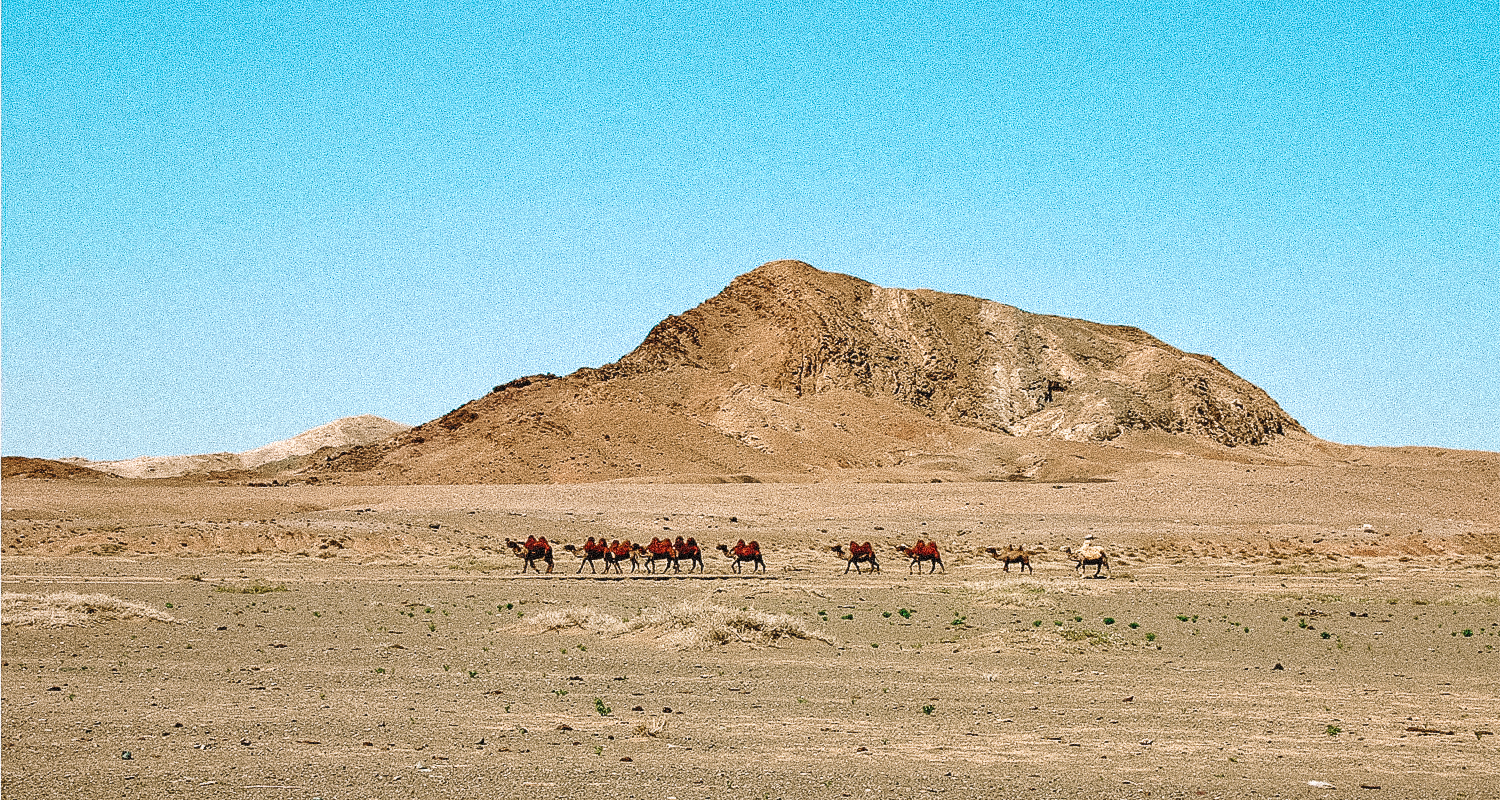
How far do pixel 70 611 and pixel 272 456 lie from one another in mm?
150338

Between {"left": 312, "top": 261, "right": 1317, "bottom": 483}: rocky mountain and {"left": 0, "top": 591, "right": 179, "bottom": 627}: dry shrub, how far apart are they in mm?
58465

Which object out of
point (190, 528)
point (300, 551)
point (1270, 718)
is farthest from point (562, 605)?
point (190, 528)

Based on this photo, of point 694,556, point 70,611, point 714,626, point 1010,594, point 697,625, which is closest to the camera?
point 714,626

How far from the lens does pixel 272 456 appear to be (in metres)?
166

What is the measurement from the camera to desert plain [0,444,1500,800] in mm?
12609

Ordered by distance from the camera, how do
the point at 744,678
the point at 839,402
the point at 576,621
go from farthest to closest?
the point at 839,402
the point at 576,621
the point at 744,678

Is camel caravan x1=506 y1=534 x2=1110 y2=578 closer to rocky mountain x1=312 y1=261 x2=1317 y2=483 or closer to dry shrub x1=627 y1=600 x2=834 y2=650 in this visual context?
dry shrub x1=627 y1=600 x2=834 y2=650

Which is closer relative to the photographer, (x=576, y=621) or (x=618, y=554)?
(x=576, y=621)

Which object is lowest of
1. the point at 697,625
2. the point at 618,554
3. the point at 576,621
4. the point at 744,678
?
the point at 744,678

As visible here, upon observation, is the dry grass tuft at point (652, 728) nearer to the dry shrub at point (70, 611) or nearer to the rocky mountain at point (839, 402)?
the dry shrub at point (70, 611)

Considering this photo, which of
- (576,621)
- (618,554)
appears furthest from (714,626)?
(618,554)

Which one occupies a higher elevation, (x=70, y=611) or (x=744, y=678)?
(x=70, y=611)

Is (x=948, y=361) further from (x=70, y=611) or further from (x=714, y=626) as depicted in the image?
(x=70, y=611)

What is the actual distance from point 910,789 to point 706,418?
314ft
